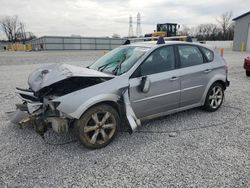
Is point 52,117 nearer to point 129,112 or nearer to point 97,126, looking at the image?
point 97,126

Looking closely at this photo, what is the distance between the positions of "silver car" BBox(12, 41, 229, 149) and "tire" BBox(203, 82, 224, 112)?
0.08 m

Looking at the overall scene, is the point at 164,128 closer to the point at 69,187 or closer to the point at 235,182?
the point at 235,182

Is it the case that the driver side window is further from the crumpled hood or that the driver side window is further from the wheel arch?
the wheel arch

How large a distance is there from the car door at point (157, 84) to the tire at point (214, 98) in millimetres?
989

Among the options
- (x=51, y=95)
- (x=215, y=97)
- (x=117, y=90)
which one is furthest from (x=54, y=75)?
(x=215, y=97)

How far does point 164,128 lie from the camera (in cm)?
406

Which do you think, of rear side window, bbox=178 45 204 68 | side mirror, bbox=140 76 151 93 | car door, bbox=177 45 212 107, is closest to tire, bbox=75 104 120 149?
side mirror, bbox=140 76 151 93

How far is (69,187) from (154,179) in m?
1.02

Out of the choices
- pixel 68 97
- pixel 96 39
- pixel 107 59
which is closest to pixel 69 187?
pixel 68 97

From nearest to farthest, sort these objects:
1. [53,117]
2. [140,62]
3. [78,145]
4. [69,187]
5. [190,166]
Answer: [69,187], [190,166], [53,117], [78,145], [140,62]

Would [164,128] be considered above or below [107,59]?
below

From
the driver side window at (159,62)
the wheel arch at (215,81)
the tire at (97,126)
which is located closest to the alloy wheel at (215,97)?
the wheel arch at (215,81)

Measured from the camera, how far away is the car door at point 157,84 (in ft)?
11.8

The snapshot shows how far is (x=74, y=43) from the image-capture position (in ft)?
132
